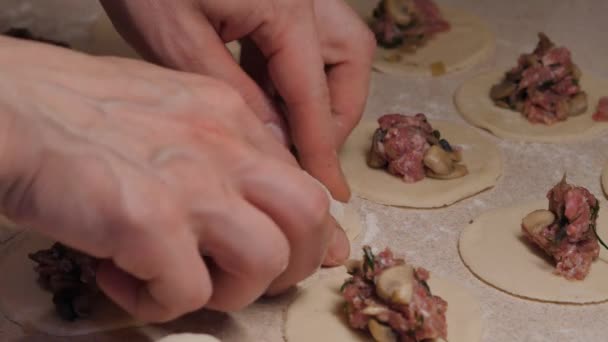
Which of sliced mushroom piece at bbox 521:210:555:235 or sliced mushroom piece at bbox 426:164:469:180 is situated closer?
sliced mushroom piece at bbox 521:210:555:235

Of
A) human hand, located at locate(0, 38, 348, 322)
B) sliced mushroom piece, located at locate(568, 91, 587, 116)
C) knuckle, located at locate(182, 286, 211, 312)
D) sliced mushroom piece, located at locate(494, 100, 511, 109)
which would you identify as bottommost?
sliced mushroom piece, located at locate(494, 100, 511, 109)

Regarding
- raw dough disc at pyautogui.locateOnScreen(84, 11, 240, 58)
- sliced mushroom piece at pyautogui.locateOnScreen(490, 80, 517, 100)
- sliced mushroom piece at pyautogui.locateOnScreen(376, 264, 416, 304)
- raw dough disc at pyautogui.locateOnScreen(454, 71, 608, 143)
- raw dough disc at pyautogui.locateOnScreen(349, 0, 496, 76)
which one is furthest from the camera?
raw dough disc at pyautogui.locateOnScreen(84, 11, 240, 58)

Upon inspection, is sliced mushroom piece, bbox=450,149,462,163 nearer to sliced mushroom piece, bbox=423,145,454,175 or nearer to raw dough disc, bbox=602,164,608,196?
sliced mushroom piece, bbox=423,145,454,175

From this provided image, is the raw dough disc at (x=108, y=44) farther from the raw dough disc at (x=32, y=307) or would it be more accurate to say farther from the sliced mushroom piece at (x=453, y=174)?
the raw dough disc at (x=32, y=307)

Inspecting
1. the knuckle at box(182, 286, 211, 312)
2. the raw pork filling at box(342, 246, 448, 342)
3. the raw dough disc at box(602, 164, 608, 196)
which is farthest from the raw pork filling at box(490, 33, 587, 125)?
the knuckle at box(182, 286, 211, 312)

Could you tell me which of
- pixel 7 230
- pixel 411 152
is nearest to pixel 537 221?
pixel 411 152

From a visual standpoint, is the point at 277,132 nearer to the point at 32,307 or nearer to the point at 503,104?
the point at 32,307

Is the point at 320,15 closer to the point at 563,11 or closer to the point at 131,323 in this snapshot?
the point at 131,323

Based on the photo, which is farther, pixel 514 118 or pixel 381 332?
pixel 514 118
